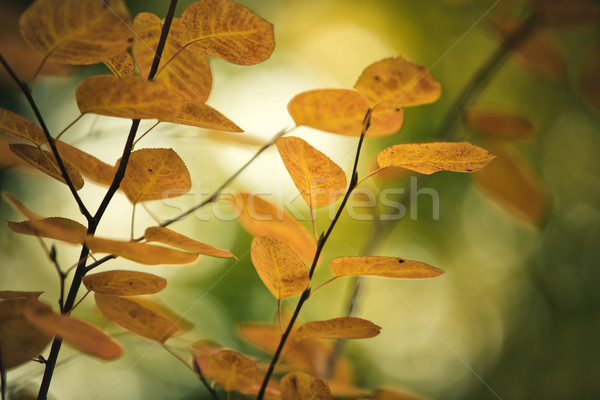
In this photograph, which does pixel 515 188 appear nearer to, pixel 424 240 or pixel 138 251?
pixel 138 251

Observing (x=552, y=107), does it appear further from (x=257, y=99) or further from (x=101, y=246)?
(x=101, y=246)

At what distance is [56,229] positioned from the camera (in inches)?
14.9

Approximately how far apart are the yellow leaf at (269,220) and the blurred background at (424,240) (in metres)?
1.39

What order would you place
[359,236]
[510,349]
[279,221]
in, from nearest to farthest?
1. [279,221]
2. [359,236]
3. [510,349]

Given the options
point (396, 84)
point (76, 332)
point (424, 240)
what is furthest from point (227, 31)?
point (424, 240)

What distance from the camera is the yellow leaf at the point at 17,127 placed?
1.26 ft

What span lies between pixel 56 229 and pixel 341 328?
290 millimetres

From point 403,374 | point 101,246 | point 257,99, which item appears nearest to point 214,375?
point 101,246

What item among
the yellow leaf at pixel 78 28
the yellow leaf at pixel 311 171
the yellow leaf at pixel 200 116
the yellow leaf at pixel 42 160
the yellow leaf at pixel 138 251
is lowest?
the yellow leaf at pixel 138 251

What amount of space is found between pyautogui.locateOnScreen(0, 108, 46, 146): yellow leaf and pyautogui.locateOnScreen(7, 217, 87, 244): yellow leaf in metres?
0.08

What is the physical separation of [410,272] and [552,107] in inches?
117

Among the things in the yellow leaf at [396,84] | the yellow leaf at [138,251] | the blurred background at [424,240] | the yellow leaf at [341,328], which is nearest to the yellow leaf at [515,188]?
the yellow leaf at [396,84]

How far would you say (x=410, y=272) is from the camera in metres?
0.43

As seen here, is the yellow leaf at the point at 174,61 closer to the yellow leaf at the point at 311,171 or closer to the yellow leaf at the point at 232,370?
the yellow leaf at the point at 311,171
